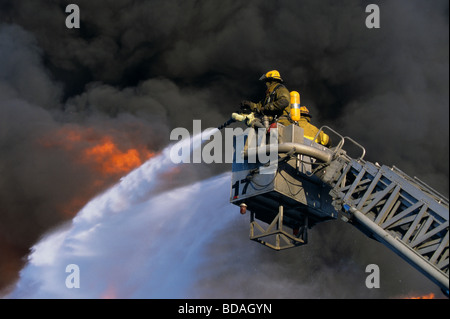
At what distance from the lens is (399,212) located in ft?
81.6

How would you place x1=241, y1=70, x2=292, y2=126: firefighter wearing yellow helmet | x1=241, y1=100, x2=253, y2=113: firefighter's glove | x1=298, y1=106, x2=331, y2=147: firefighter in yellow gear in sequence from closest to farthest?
1. x1=241, y1=70, x2=292, y2=126: firefighter wearing yellow helmet
2. x1=241, y1=100, x2=253, y2=113: firefighter's glove
3. x1=298, y1=106, x2=331, y2=147: firefighter in yellow gear

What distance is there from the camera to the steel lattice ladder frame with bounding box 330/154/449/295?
2262cm

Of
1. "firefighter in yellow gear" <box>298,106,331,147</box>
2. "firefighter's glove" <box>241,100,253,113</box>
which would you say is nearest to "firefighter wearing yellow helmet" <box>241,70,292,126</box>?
"firefighter's glove" <box>241,100,253,113</box>

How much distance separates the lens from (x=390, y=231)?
24.0 meters

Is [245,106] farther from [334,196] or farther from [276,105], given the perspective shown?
[334,196]

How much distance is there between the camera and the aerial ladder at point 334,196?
23.0 meters

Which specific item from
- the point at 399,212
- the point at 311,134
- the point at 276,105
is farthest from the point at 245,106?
the point at 399,212

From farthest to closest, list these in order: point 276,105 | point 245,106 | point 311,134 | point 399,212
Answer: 1. point 311,134
2. point 245,106
3. point 276,105
4. point 399,212

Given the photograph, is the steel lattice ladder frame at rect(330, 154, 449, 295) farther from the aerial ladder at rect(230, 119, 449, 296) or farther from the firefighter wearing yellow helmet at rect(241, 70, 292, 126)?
the firefighter wearing yellow helmet at rect(241, 70, 292, 126)

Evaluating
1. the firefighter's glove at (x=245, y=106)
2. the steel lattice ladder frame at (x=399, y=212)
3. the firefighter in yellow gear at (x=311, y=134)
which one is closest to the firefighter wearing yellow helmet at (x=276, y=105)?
the firefighter's glove at (x=245, y=106)

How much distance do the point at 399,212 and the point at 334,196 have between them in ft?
8.32

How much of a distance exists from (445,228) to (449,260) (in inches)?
43.0

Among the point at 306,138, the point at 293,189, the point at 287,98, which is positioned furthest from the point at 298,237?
the point at 287,98

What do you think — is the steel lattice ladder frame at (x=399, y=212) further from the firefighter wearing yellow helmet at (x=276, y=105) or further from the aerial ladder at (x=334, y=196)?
the firefighter wearing yellow helmet at (x=276, y=105)
